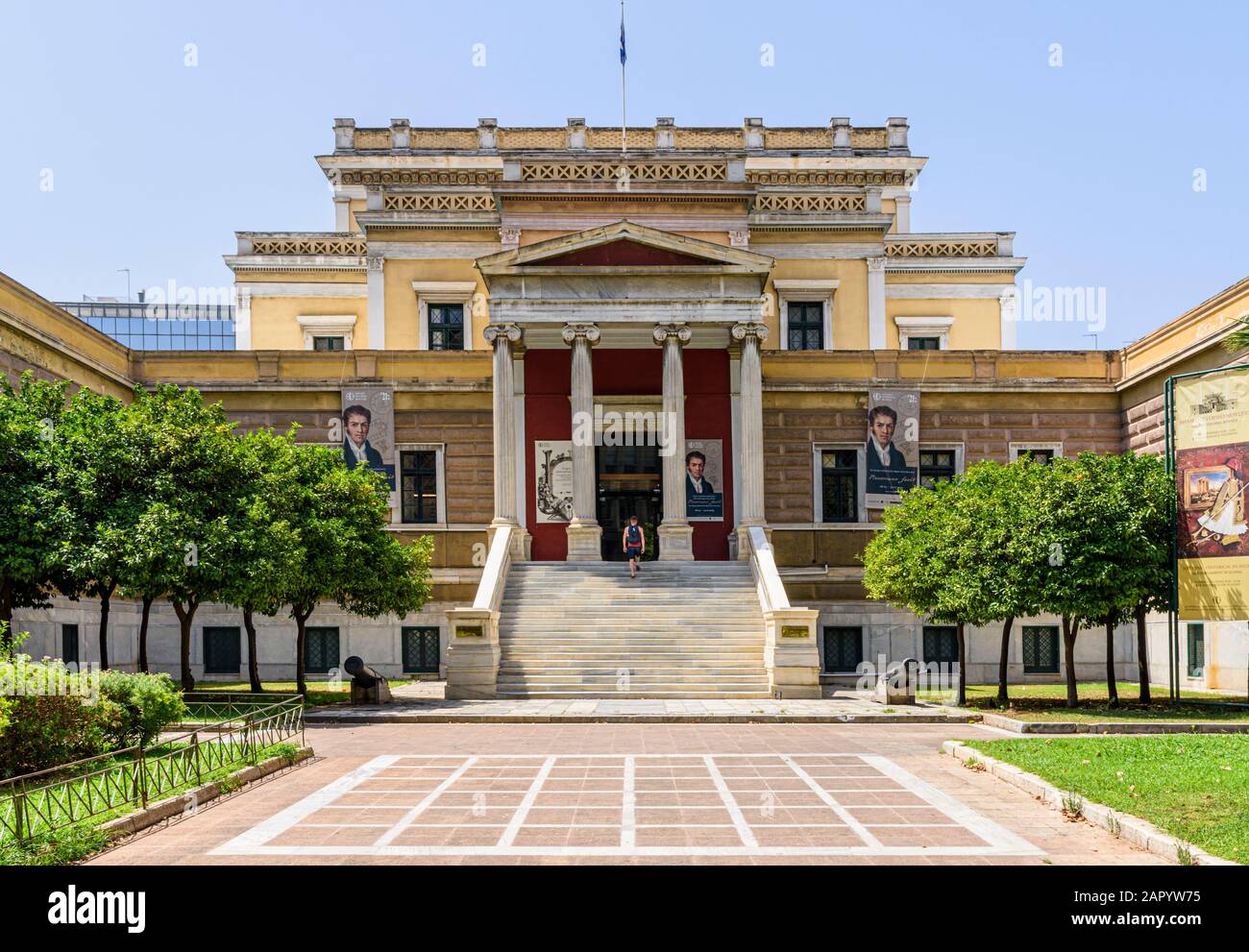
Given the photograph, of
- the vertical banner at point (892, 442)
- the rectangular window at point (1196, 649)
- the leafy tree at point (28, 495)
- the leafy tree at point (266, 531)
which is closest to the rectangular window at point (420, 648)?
the leafy tree at point (266, 531)

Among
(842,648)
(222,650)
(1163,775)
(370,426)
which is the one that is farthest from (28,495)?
(842,648)

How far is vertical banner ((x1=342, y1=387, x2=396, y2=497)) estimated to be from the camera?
37.4 metres

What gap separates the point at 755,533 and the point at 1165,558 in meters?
11.9

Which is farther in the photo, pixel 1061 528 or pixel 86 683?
pixel 1061 528

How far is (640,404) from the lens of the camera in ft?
125

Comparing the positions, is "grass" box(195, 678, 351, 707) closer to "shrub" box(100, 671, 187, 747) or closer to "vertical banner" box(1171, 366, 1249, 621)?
"shrub" box(100, 671, 187, 747)

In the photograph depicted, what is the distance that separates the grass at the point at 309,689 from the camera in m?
28.6

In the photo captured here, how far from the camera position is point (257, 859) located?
11.2 m

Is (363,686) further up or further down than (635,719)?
further up

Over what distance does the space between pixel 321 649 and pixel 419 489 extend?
6117 mm

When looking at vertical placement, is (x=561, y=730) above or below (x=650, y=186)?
below

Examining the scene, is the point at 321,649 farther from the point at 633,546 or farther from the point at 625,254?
the point at 625,254
